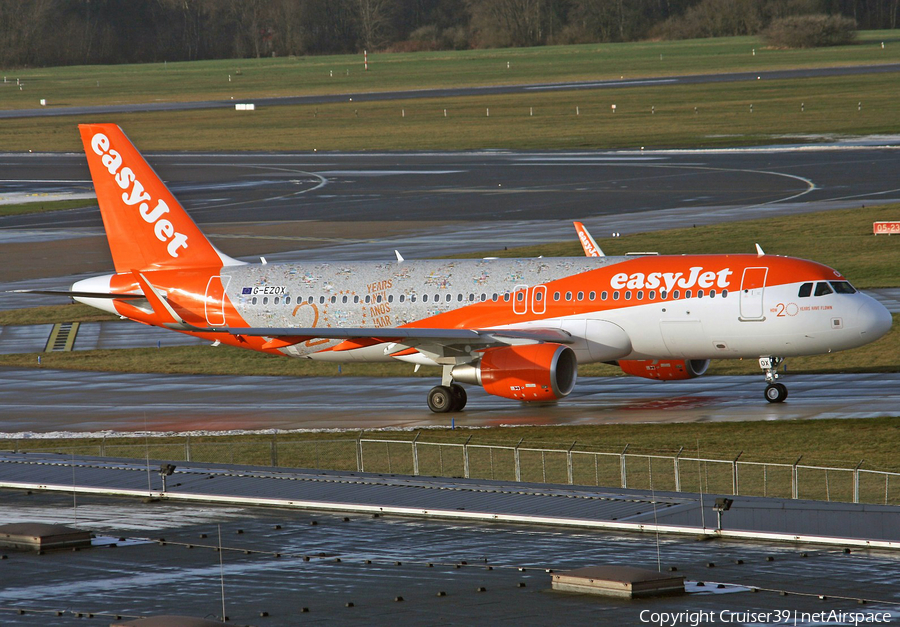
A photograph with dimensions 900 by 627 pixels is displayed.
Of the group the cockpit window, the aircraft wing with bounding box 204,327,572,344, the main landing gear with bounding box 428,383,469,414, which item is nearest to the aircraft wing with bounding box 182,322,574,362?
the aircraft wing with bounding box 204,327,572,344

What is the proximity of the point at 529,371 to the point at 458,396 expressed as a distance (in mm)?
4453

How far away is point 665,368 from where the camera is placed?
50406mm

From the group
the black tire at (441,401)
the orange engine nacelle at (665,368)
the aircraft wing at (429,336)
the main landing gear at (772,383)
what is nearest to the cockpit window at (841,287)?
the main landing gear at (772,383)

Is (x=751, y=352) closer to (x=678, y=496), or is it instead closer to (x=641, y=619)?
(x=678, y=496)

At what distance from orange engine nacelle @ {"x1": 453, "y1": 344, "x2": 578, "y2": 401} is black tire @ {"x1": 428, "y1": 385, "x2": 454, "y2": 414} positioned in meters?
2.03

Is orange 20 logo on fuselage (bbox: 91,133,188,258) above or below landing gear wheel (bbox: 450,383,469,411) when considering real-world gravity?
above

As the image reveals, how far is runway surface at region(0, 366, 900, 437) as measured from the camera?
156 feet

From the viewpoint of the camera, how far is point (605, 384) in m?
55.4

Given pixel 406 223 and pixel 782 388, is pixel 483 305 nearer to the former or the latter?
pixel 782 388

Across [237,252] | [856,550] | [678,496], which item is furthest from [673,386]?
[237,252]

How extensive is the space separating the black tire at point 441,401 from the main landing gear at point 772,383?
11.7 metres

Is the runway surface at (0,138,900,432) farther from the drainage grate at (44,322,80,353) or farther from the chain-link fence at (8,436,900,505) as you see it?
the chain-link fence at (8,436,900,505)

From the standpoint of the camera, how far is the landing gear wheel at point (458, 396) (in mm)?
50344

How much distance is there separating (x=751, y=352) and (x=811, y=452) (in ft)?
29.6
